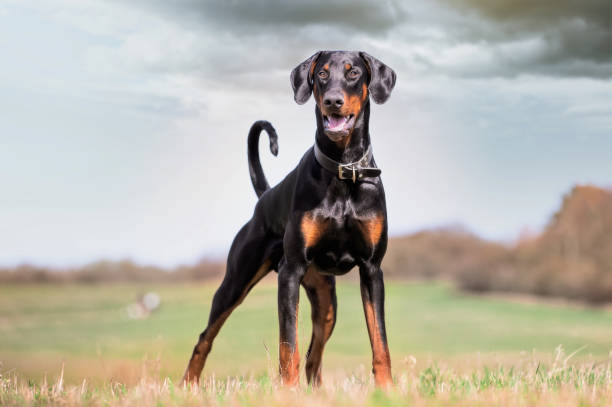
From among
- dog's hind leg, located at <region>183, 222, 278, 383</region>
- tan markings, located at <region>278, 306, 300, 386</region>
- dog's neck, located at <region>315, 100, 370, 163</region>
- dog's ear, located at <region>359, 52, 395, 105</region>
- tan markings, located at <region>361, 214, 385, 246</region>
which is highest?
dog's ear, located at <region>359, 52, 395, 105</region>

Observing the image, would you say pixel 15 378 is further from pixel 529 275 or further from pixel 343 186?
pixel 529 275

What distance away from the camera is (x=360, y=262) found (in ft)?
14.7

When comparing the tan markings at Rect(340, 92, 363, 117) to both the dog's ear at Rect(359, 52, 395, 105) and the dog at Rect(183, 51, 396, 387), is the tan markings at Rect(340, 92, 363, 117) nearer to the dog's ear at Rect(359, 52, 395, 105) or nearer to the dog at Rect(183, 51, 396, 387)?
the dog at Rect(183, 51, 396, 387)

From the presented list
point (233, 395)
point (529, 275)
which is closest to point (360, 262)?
point (233, 395)

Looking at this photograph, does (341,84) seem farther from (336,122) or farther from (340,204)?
(340,204)

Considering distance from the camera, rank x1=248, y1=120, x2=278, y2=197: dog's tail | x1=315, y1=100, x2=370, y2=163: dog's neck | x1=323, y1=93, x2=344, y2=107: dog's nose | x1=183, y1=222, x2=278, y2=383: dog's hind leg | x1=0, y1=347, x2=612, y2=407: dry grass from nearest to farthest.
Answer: x1=0, y1=347, x2=612, y2=407: dry grass → x1=323, y1=93, x2=344, y2=107: dog's nose → x1=315, y1=100, x2=370, y2=163: dog's neck → x1=183, y1=222, x2=278, y2=383: dog's hind leg → x1=248, y1=120, x2=278, y2=197: dog's tail

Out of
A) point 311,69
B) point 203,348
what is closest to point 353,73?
point 311,69

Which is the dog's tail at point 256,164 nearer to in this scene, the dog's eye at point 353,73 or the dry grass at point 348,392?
the dog's eye at point 353,73

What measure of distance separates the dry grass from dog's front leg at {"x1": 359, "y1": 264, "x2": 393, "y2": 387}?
12cm

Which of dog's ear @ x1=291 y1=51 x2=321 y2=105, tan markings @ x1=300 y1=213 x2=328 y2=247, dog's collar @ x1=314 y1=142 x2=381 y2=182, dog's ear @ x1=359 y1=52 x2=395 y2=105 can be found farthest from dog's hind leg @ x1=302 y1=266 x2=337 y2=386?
dog's ear @ x1=359 y1=52 x2=395 y2=105

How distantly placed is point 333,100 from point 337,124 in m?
0.19

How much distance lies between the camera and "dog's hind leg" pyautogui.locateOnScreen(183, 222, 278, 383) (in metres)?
5.07

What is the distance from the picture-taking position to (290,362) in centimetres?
438

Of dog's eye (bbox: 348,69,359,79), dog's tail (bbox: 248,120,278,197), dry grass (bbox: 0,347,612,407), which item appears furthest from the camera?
dog's tail (bbox: 248,120,278,197)
